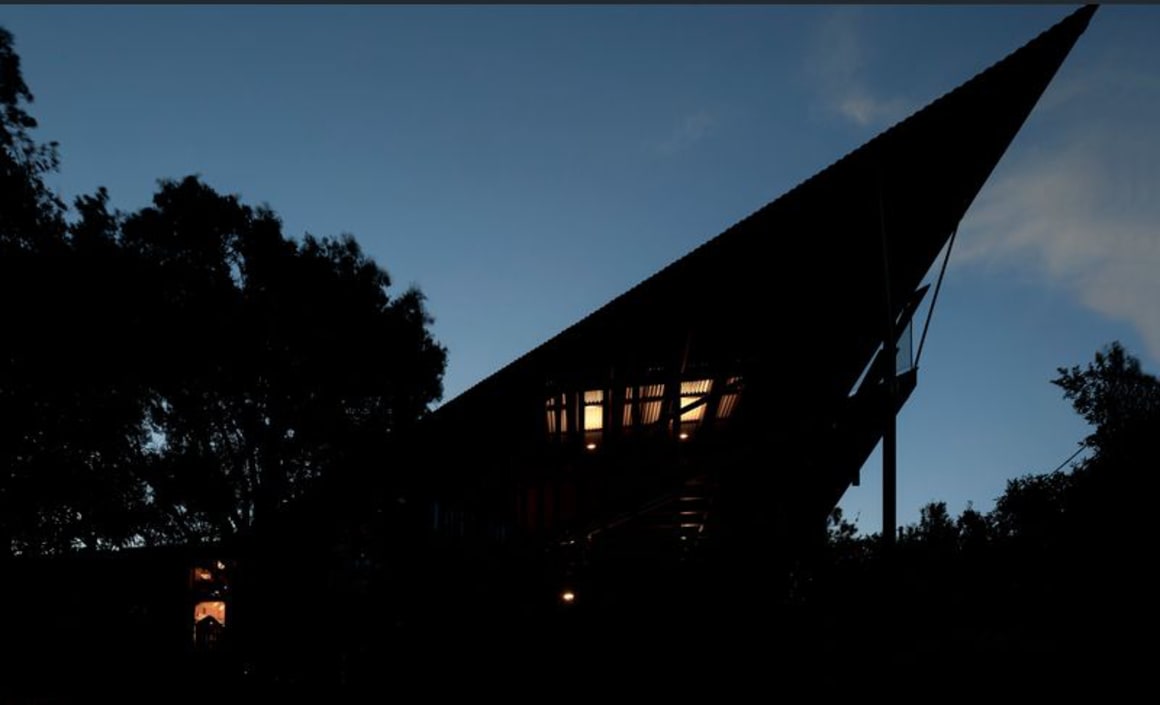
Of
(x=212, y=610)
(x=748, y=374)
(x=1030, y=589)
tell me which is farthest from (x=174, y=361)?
(x=1030, y=589)

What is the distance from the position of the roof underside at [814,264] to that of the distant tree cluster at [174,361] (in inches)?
372

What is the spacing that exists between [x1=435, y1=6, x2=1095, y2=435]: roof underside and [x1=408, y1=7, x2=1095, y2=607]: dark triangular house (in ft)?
0.08

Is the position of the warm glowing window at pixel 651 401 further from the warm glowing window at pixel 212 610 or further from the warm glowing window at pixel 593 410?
the warm glowing window at pixel 212 610

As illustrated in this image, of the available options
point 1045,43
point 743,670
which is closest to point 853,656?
point 743,670

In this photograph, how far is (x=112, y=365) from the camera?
1522cm

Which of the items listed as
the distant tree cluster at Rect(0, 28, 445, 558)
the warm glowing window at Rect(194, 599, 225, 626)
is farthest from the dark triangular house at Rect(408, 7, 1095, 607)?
the warm glowing window at Rect(194, 599, 225, 626)

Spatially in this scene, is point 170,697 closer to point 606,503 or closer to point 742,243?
point 606,503

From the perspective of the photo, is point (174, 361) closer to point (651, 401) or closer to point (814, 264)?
point (651, 401)

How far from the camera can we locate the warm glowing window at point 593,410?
778cm

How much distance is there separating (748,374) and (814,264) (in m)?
1.85

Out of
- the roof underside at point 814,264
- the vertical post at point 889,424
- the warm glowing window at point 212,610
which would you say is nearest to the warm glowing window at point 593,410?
the roof underside at point 814,264

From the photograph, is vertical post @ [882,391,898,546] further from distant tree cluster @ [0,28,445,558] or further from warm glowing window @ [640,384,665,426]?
distant tree cluster @ [0,28,445,558]

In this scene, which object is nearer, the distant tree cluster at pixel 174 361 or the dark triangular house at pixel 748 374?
the dark triangular house at pixel 748 374

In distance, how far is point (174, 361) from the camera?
55.6 ft
